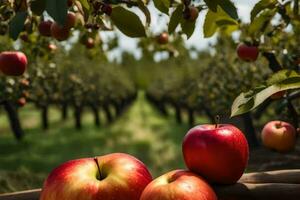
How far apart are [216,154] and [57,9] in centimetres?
77

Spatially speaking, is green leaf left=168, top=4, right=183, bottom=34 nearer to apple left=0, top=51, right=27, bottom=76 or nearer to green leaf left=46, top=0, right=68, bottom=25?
green leaf left=46, top=0, right=68, bottom=25

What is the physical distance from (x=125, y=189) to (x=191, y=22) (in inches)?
34.2

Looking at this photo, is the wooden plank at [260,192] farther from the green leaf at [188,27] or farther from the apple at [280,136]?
the apple at [280,136]

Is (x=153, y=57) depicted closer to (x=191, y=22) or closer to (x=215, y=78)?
(x=191, y=22)

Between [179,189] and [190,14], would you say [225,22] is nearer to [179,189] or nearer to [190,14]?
[190,14]

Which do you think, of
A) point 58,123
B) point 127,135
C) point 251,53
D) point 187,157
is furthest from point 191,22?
point 58,123

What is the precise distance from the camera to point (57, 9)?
1.25m

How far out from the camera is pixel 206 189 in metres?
1.57

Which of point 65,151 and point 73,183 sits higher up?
point 73,183

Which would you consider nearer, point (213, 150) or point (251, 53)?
point (213, 150)

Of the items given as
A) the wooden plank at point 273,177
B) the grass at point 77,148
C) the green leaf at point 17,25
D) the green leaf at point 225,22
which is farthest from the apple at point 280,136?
the green leaf at point 17,25

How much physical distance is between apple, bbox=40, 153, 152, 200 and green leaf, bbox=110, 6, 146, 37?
0.45 meters

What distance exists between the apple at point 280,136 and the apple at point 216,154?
324 cm

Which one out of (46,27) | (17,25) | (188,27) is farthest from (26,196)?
(46,27)
